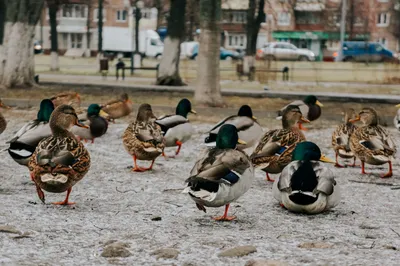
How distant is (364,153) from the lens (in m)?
10.8

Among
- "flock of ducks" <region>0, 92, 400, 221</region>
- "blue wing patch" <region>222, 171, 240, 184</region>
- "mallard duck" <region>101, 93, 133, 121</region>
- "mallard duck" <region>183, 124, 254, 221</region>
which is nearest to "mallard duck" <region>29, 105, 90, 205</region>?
"flock of ducks" <region>0, 92, 400, 221</region>

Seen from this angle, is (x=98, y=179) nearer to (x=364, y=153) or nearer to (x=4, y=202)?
(x=4, y=202)

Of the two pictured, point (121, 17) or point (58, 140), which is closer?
point (58, 140)

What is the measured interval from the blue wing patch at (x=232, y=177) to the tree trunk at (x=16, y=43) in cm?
1776

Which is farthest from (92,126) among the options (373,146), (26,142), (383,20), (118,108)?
(383,20)

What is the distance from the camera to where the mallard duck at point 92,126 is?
1390 cm

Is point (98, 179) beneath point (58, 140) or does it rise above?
beneath

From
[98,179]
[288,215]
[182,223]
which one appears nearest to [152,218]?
[182,223]

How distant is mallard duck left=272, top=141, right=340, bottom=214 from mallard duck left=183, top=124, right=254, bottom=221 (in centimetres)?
43

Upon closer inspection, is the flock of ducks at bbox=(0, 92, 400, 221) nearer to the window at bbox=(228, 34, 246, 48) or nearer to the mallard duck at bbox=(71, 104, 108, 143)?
the mallard duck at bbox=(71, 104, 108, 143)

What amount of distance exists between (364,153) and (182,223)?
12.5ft

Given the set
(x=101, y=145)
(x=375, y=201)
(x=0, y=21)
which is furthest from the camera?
(x=0, y=21)

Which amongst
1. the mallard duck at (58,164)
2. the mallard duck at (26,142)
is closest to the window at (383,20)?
the mallard duck at (26,142)

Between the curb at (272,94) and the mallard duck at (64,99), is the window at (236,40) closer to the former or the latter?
the curb at (272,94)
